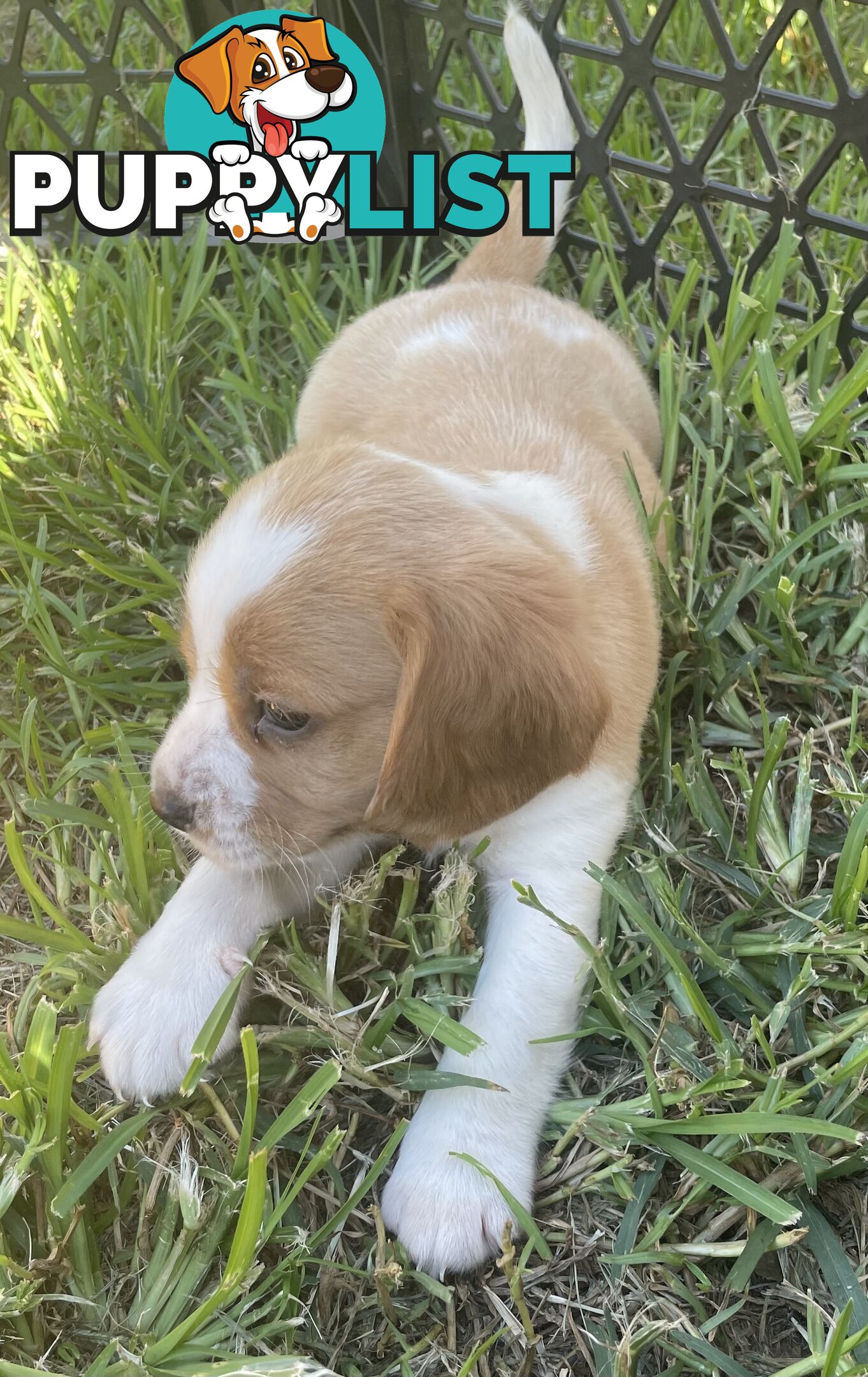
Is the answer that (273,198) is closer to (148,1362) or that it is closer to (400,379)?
(400,379)

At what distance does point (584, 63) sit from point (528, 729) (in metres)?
3.24

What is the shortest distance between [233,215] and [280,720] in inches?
95.9

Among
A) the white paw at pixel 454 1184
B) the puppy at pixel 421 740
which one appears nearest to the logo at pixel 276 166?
the puppy at pixel 421 740

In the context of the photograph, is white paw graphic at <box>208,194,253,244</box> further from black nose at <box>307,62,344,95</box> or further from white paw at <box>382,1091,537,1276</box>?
white paw at <box>382,1091,537,1276</box>

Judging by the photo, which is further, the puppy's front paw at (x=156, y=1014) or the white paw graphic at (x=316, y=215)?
the white paw graphic at (x=316, y=215)

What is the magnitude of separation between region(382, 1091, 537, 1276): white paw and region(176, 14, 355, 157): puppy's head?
9.20 ft

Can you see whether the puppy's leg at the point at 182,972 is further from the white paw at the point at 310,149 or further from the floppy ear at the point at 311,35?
the floppy ear at the point at 311,35

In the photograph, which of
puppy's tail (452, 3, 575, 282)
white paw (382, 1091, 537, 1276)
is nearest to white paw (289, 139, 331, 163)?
puppy's tail (452, 3, 575, 282)

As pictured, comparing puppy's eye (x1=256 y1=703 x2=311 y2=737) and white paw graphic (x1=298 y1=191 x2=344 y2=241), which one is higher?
white paw graphic (x1=298 y1=191 x2=344 y2=241)

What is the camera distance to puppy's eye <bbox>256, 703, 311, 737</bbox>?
69.1 inches

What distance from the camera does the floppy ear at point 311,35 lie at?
3.14 m

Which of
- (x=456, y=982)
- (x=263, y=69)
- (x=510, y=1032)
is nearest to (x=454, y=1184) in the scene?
(x=510, y=1032)

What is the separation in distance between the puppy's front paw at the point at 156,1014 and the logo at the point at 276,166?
2352mm

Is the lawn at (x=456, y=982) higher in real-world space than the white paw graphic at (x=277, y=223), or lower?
lower
